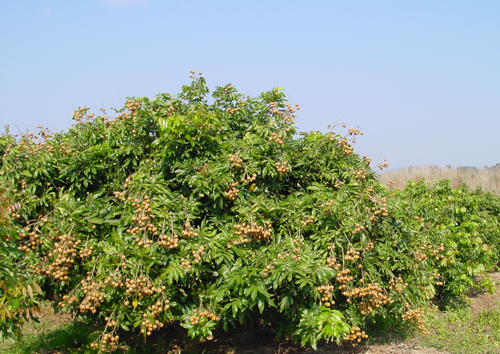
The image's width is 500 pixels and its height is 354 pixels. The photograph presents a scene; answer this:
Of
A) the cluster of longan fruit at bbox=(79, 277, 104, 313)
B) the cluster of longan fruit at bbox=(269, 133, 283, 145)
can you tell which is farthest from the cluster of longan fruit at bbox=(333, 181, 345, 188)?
the cluster of longan fruit at bbox=(79, 277, 104, 313)

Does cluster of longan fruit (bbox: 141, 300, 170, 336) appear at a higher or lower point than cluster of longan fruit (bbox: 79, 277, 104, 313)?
lower

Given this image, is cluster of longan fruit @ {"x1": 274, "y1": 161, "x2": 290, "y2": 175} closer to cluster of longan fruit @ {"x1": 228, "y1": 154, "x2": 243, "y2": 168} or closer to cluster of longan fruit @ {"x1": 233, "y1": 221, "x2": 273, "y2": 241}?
cluster of longan fruit @ {"x1": 228, "y1": 154, "x2": 243, "y2": 168}

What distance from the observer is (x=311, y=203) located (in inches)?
167

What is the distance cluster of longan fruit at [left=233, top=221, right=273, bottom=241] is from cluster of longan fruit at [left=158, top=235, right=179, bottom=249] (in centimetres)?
52

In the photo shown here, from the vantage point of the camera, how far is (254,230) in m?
3.73

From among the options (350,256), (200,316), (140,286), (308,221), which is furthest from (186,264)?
(350,256)

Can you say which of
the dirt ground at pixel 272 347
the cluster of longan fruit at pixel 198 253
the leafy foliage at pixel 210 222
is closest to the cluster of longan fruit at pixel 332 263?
the leafy foliage at pixel 210 222

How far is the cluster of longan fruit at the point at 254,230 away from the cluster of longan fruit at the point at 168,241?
0.52m

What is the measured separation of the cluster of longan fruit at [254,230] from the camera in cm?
377

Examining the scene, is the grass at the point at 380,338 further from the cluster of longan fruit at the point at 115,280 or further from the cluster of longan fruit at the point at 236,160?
the cluster of longan fruit at the point at 236,160

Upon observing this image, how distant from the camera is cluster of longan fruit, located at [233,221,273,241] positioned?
148 inches

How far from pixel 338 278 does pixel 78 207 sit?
238 centimetres

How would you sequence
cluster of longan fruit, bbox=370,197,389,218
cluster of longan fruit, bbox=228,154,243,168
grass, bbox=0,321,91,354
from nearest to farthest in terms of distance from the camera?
cluster of longan fruit, bbox=228,154,243,168, cluster of longan fruit, bbox=370,197,389,218, grass, bbox=0,321,91,354

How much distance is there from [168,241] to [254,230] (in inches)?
27.5
